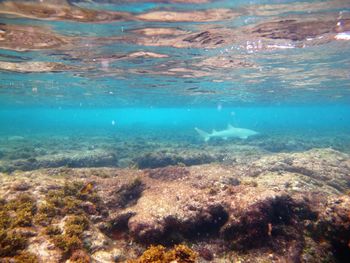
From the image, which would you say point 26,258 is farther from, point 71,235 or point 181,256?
point 181,256

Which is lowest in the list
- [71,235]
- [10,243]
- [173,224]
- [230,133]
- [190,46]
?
[230,133]

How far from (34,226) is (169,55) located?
49.5 ft

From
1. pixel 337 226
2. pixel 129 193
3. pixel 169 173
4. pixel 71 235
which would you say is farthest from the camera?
pixel 169 173

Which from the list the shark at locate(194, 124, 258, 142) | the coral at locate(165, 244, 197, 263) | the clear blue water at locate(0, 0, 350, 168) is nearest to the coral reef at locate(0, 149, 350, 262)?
the coral at locate(165, 244, 197, 263)

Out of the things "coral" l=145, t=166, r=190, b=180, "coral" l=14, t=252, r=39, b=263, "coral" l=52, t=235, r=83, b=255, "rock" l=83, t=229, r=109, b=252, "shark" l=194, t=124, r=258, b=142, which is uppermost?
"coral" l=14, t=252, r=39, b=263

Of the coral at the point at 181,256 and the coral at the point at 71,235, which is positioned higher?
the coral at the point at 181,256

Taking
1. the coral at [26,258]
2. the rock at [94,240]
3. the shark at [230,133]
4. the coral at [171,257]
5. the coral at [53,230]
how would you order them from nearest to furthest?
the coral at [171,257], the coral at [26,258], the coral at [53,230], the rock at [94,240], the shark at [230,133]

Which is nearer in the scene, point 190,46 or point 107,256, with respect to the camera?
point 107,256

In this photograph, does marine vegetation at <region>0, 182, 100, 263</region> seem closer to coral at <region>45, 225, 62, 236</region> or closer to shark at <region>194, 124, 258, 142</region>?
coral at <region>45, 225, 62, 236</region>

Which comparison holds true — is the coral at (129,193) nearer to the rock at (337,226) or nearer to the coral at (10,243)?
the coral at (10,243)

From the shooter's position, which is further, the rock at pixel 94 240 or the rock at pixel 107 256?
the rock at pixel 94 240

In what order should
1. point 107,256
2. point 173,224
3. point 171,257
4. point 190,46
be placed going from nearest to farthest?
point 171,257 → point 107,256 → point 173,224 → point 190,46

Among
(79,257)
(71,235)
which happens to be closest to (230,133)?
(71,235)

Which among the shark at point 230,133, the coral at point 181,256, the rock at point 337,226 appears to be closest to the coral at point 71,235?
the coral at point 181,256
